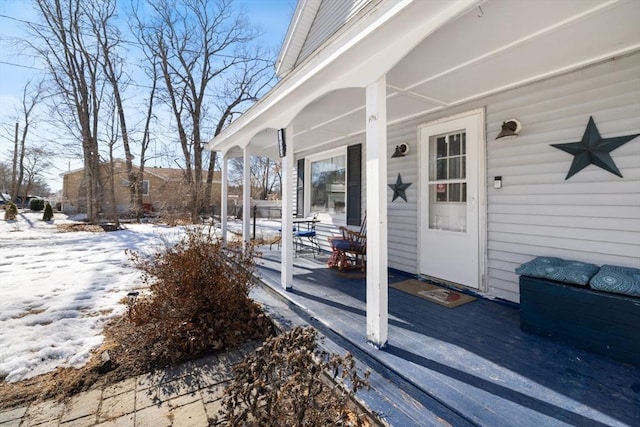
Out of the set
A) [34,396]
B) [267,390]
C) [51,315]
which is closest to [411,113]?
[267,390]

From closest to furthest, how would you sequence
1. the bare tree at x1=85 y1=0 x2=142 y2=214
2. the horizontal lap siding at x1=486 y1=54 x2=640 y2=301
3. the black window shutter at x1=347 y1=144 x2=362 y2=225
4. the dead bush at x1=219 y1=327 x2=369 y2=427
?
the dead bush at x1=219 y1=327 x2=369 y2=427 < the horizontal lap siding at x1=486 y1=54 x2=640 y2=301 < the black window shutter at x1=347 y1=144 x2=362 y2=225 < the bare tree at x1=85 y1=0 x2=142 y2=214

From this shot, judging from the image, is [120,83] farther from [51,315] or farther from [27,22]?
[51,315]

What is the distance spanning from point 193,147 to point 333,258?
44.5 feet

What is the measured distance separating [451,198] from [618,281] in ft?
6.09

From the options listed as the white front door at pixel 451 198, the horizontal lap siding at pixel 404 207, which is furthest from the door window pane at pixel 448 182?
the horizontal lap siding at pixel 404 207

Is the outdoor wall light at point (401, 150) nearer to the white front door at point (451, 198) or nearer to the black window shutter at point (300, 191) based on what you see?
the white front door at point (451, 198)

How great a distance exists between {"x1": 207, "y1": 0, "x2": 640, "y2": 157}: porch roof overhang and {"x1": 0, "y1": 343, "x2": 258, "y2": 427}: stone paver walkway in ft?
8.45

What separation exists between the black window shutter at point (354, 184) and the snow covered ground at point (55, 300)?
308 cm

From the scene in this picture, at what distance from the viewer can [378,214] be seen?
2271 mm

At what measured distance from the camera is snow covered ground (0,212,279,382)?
246 cm

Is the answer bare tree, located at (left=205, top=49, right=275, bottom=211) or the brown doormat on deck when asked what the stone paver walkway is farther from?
bare tree, located at (left=205, top=49, right=275, bottom=211)

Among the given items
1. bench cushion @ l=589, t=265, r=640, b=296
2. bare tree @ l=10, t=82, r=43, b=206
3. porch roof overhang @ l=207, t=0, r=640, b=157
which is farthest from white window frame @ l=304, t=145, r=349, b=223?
bare tree @ l=10, t=82, r=43, b=206

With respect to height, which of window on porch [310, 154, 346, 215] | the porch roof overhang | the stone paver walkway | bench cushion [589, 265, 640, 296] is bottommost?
the stone paver walkway

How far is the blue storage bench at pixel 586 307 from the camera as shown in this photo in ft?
6.71
